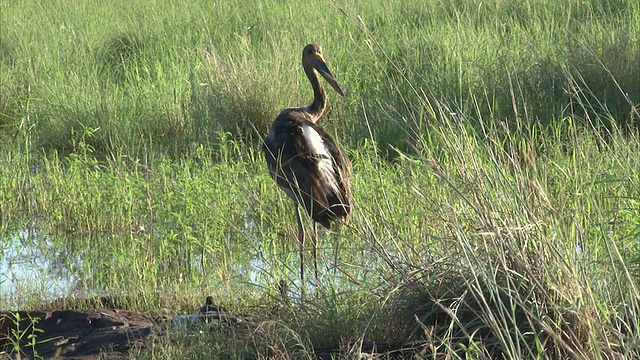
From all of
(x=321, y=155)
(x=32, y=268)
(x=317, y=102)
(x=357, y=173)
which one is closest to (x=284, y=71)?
(x=317, y=102)

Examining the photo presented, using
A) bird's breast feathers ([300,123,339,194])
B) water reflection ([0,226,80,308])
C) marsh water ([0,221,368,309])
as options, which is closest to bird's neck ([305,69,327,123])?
bird's breast feathers ([300,123,339,194])

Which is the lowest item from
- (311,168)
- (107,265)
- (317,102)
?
(107,265)

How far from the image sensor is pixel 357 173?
18.8ft

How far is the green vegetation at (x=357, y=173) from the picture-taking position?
3033 millimetres

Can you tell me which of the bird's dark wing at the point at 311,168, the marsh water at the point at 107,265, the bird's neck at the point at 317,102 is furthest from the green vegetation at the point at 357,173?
the bird's neck at the point at 317,102

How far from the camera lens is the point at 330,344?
137 inches

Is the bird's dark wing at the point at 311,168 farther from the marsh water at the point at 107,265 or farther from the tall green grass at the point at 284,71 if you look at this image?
the tall green grass at the point at 284,71

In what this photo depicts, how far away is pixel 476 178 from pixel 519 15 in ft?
22.2

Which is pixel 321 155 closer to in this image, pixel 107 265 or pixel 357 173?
pixel 357 173

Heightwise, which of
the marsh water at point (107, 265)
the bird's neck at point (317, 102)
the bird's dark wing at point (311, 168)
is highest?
the bird's neck at point (317, 102)

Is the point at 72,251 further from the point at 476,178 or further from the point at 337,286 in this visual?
the point at 476,178

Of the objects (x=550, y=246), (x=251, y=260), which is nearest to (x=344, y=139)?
(x=251, y=260)

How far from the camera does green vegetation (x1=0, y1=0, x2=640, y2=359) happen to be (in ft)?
9.95

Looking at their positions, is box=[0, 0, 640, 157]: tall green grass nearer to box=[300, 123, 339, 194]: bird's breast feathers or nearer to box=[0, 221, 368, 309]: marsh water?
box=[300, 123, 339, 194]: bird's breast feathers
